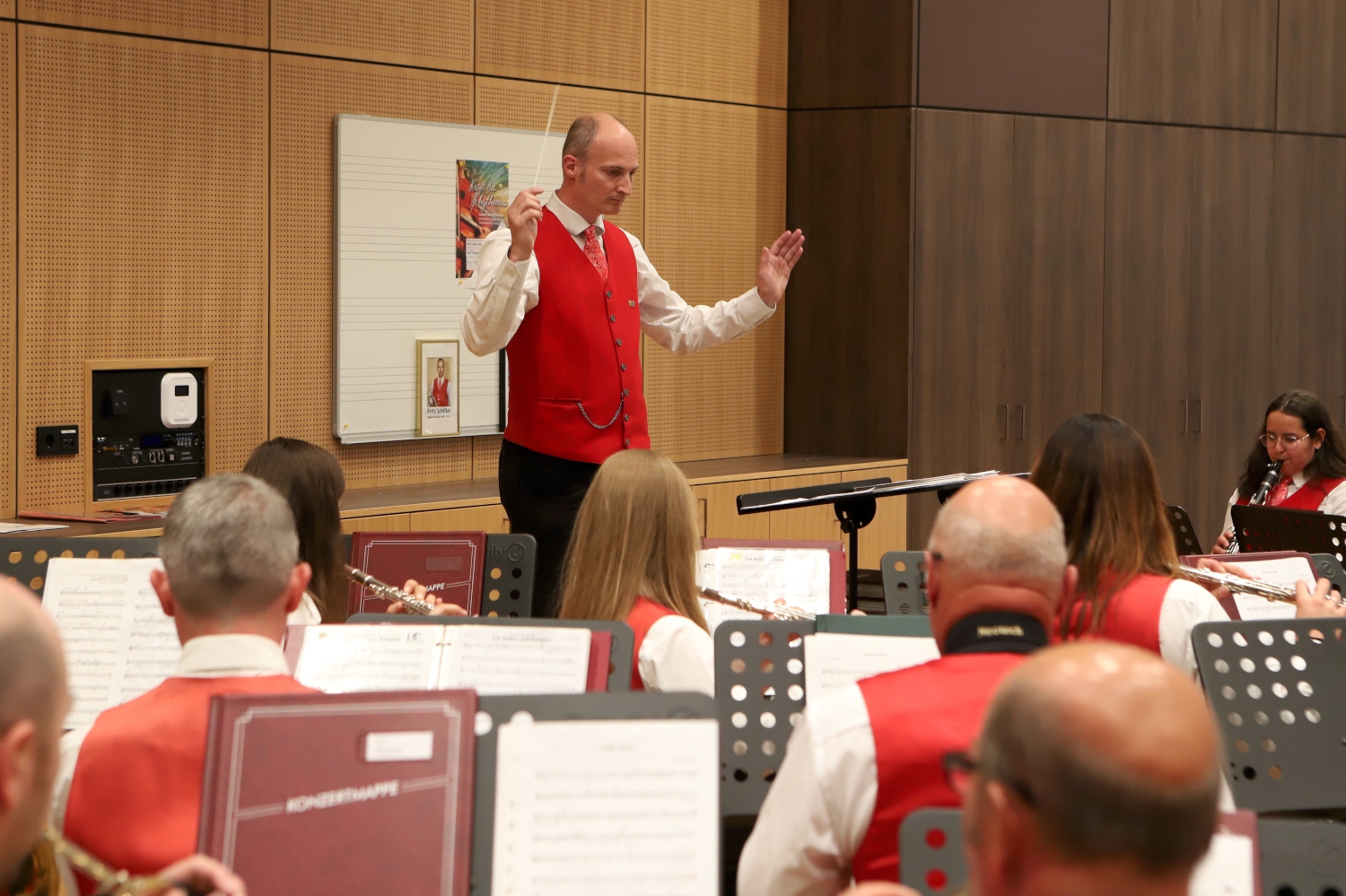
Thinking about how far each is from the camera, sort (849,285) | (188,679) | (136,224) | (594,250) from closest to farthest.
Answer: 1. (188,679)
2. (594,250)
3. (136,224)
4. (849,285)

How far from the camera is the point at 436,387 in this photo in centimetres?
557

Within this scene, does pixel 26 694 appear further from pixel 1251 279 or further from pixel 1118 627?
pixel 1251 279

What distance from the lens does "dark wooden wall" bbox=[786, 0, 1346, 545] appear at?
256 inches

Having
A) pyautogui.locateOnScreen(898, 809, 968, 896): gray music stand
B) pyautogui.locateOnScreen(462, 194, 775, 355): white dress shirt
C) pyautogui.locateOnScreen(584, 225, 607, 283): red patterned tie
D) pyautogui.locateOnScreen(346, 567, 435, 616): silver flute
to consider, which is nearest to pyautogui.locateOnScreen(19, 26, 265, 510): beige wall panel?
pyautogui.locateOnScreen(462, 194, 775, 355): white dress shirt

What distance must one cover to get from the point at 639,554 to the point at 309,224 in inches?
124

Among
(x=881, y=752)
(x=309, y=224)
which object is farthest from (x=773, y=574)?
(x=309, y=224)

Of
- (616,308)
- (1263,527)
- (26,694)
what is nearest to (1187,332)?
(1263,527)

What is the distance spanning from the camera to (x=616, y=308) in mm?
4223

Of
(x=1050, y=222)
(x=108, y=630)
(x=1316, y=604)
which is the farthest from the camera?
(x=1050, y=222)

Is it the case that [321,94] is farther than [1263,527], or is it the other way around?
[321,94]

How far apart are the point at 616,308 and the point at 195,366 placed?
5.48ft

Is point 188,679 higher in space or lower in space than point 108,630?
higher

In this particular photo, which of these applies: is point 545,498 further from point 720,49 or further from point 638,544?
point 720,49

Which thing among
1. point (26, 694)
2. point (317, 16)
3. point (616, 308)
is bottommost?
point (26, 694)
